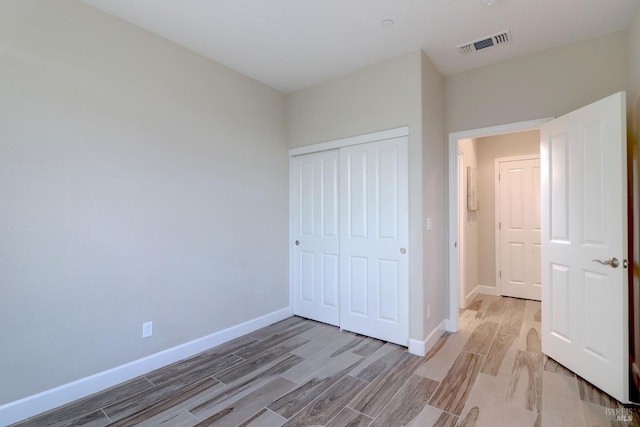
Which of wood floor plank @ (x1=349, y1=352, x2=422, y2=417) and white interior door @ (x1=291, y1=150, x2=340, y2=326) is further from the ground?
white interior door @ (x1=291, y1=150, x2=340, y2=326)

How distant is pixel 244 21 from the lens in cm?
242

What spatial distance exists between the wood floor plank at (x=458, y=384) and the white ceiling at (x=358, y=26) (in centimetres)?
283

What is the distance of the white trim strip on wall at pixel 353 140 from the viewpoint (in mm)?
Answer: 2936

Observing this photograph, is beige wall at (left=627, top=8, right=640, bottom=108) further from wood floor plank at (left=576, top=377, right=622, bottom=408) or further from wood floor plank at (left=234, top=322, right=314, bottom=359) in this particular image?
wood floor plank at (left=234, top=322, right=314, bottom=359)

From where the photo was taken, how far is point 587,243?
90.2 inches

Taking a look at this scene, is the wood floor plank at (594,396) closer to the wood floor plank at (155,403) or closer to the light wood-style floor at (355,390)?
the light wood-style floor at (355,390)

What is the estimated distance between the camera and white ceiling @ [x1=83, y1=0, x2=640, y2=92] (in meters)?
2.23

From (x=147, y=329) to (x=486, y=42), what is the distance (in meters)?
3.87

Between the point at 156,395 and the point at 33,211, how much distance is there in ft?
5.01

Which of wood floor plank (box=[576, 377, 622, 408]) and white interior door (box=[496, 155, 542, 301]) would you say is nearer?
wood floor plank (box=[576, 377, 622, 408])

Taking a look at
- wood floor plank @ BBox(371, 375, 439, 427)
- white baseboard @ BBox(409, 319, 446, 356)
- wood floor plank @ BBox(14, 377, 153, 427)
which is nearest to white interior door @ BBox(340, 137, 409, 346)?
white baseboard @ BBox(409, 319, 446, 356)

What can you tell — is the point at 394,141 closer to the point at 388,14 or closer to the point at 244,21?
the point at 388,14

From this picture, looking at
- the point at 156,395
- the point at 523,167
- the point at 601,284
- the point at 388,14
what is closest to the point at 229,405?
the point at 156,395

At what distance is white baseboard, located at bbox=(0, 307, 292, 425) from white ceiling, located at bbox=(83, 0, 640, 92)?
2.75 meters
